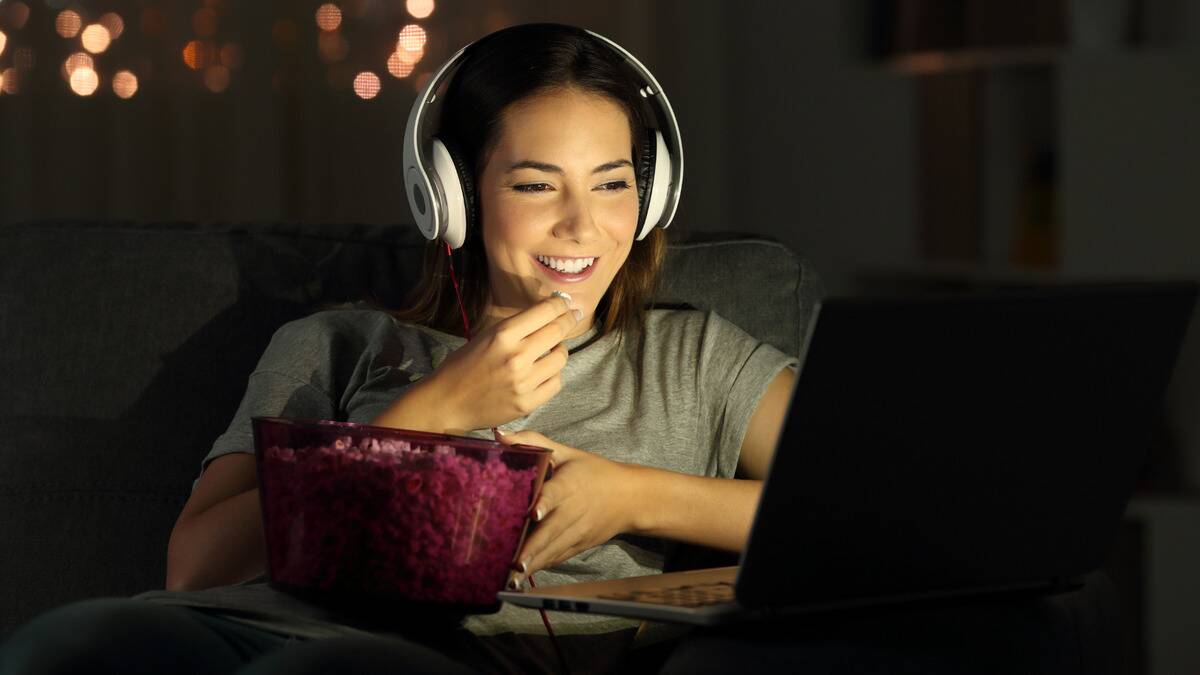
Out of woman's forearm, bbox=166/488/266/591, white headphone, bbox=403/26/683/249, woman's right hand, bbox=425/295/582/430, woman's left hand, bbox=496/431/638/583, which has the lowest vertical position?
woman's forearm, bbox=166/488/266/591

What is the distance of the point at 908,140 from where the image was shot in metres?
3.15

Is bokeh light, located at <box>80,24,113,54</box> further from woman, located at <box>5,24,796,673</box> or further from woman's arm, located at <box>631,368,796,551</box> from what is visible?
woman's arm, located at <box>631,368,796,551</box>

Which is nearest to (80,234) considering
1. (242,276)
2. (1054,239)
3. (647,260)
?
(242,276)

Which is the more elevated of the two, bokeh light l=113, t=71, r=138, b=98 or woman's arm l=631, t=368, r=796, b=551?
bokeh light l=113, t=71, r=138, b=98

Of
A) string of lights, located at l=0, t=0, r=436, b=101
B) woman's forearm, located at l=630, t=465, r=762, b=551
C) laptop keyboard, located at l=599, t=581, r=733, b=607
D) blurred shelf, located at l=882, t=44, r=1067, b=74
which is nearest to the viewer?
laptop keyboard, located at l=599, t=581, r=733, b=607

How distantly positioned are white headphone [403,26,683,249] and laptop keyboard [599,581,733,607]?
44 cm

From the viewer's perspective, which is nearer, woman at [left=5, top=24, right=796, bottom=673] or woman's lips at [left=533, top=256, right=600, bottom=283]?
woman at [left=5, top=24, right=796, bottom=673]

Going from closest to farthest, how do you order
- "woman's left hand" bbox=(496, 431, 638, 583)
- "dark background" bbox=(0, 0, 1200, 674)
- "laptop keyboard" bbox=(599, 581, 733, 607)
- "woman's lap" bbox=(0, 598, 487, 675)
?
"woman's lap" bbox=(0, 598, 487, 675), "laptop keyboard" bbox=(599, 581, 733, 607), "woman's left hand" bbox=(496, 431, 638, 583), "dark background" bbox=(0, 0, 1200, 674)

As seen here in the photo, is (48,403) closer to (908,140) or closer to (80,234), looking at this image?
(80,234)

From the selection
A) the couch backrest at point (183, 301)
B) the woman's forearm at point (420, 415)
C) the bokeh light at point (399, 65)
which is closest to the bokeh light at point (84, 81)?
the bokeh light at point (399, 65)

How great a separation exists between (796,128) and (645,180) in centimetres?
199

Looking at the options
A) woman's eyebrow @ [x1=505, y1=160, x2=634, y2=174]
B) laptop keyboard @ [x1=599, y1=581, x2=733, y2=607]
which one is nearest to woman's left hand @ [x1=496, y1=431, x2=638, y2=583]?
laptop keyboard @ [x1=599, y1=581, x2=733, y2=607]

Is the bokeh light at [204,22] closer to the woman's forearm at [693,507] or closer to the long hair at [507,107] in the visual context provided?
the long hair at [507,107]

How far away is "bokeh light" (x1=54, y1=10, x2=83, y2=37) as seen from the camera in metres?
2.96
